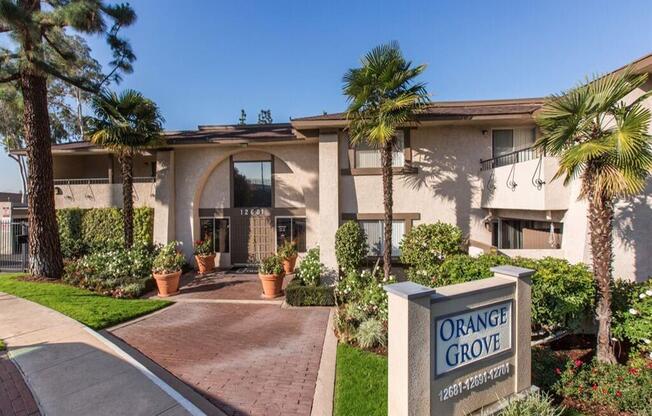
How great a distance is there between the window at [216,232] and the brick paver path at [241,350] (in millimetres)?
5742

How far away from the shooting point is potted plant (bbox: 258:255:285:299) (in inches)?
435

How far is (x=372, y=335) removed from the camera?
6996 millimetres

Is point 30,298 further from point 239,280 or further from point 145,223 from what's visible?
point 239,280

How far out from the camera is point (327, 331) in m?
8.04

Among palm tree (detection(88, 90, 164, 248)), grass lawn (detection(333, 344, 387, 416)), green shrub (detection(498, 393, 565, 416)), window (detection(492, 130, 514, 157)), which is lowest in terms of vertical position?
grass lawn (detection(333, 344, 387, 416))

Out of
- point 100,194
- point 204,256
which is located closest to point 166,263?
point 204,256

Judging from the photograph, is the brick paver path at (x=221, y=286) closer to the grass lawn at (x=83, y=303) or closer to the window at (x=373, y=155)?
the grass lawn at (x=83, y=303)

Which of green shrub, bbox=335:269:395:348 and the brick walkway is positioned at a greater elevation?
green shrub, bbox=335:269:395:348

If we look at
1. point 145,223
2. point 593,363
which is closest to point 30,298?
point 145,223

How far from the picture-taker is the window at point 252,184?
15.7 meters

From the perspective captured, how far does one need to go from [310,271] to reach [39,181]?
1197cm

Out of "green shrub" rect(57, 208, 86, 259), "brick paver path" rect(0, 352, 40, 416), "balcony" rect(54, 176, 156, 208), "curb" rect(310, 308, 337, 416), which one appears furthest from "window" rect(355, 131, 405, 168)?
"green shrub" rect(57, 208, 86, 259)

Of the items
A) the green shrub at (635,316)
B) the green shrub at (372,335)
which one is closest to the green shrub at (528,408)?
the green shrub at (372,335)

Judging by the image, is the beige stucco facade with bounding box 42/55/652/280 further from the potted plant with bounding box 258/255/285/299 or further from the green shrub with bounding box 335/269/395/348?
the green shrub with bounding box 335/269/395/348
